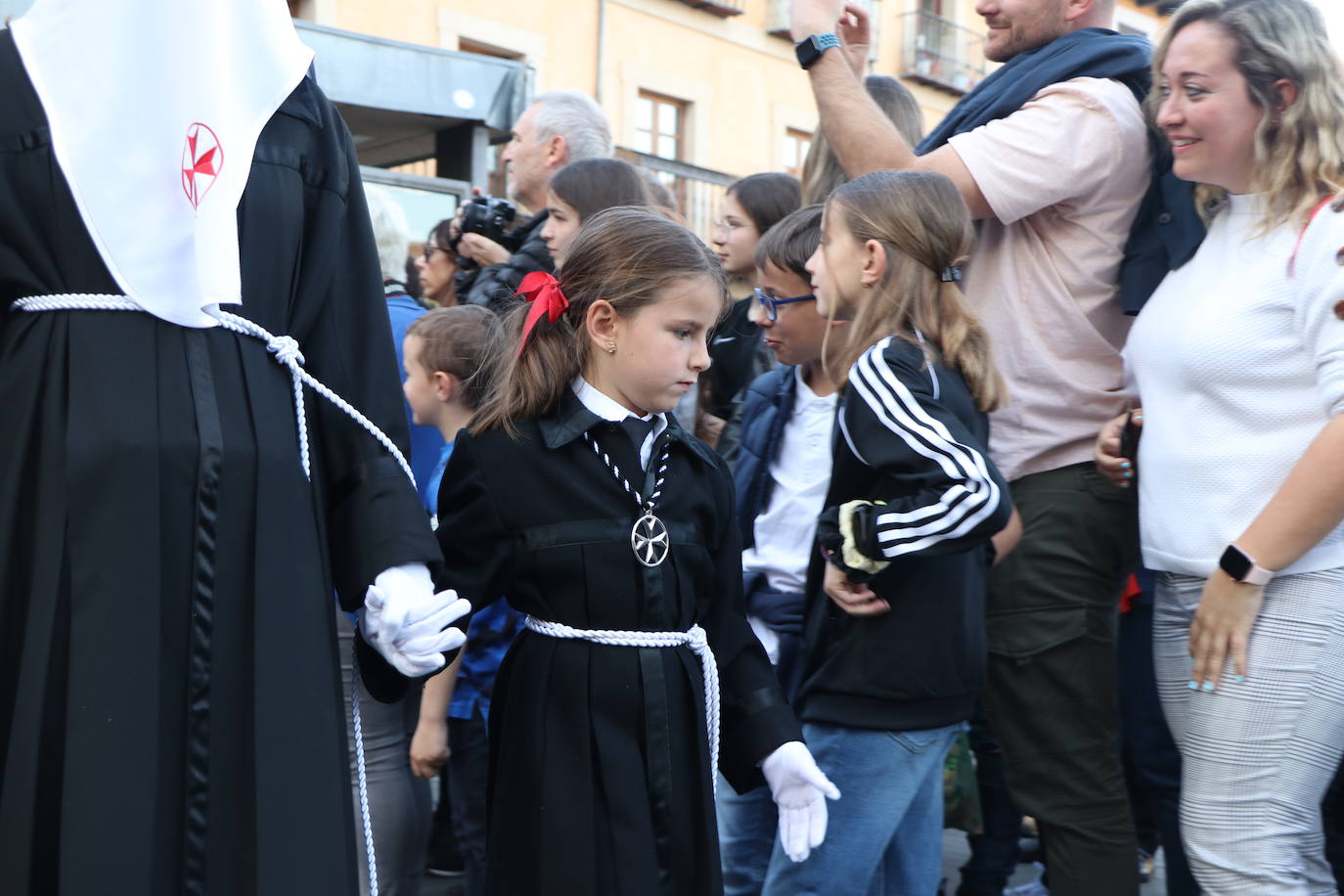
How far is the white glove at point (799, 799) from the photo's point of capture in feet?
7.71

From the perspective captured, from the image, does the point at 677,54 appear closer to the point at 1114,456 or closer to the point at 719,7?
the point at 719,7

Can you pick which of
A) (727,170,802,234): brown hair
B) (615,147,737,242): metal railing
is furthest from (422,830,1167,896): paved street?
(615,147,737,242): metal railing

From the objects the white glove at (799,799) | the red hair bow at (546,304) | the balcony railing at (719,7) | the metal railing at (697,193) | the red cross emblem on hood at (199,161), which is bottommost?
the white glove at (799,799)

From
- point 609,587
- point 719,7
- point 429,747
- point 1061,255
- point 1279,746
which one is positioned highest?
point 719,7

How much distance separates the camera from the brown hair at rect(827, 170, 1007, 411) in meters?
2.74

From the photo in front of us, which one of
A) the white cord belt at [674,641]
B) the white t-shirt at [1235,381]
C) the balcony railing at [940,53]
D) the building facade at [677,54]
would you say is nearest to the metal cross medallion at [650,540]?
the white cord belt at [674,641]

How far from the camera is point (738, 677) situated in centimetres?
247

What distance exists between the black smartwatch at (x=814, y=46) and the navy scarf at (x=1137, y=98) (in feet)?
1.00

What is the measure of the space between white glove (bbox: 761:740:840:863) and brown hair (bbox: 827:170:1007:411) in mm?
752

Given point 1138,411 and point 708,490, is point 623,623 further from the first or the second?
point 1138,411

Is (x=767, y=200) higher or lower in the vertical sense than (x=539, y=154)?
lower

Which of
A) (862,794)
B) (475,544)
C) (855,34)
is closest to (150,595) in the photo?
(475,544)

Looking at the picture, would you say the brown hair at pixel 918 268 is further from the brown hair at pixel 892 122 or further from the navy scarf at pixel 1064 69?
the brown hair at pixel 892 122

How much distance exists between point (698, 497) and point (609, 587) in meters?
0.23
